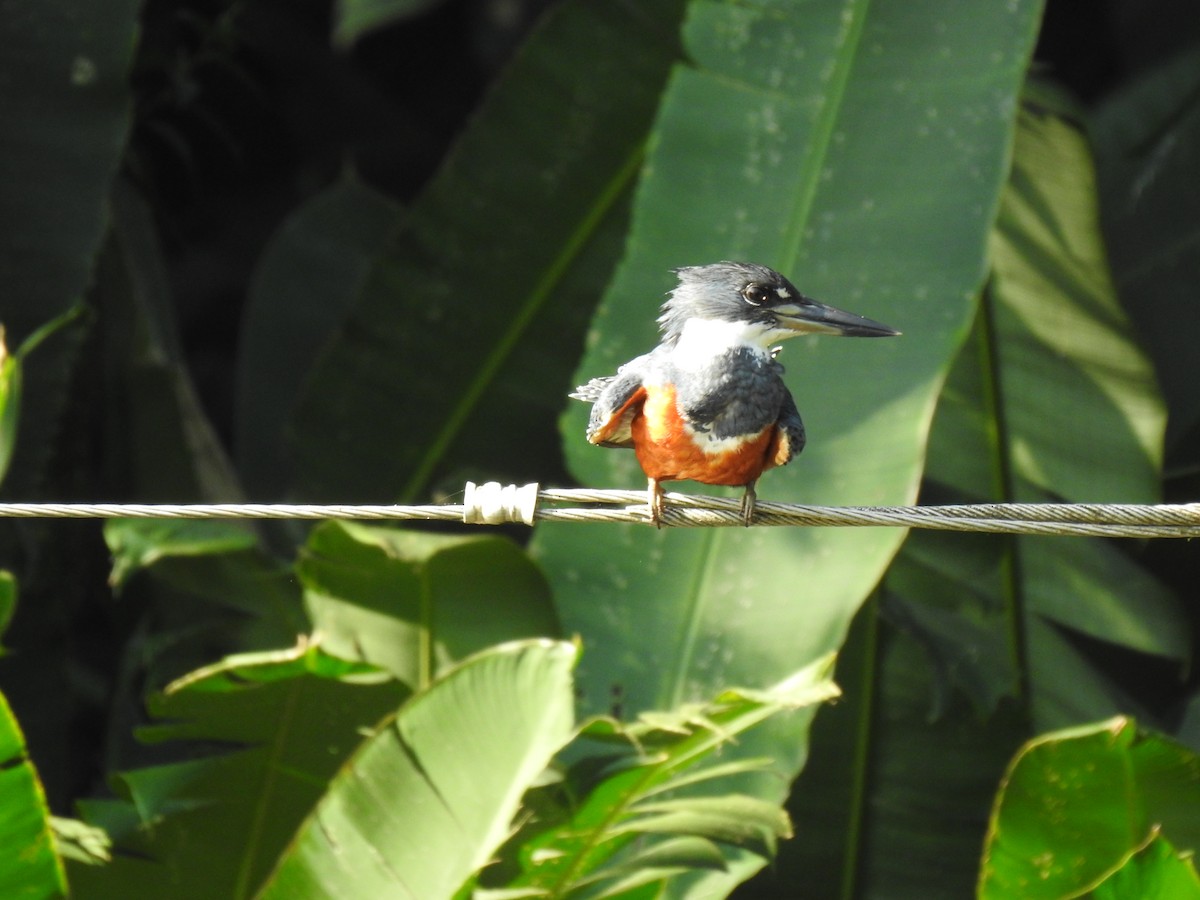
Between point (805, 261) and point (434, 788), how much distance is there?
129 centimetres

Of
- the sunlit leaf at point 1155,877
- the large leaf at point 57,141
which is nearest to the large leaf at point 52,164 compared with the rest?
the large leaf at point 57,141

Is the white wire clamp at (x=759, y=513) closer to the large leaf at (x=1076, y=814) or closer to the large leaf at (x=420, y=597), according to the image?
the large leaf at (x=1076, y=814)

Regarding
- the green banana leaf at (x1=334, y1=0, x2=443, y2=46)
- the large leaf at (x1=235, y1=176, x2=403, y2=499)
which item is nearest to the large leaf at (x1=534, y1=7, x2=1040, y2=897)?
the green banana leaf at (x1=334, y1=0, x2=443, y2=46)

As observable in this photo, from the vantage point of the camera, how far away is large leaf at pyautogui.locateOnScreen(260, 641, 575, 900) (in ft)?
7.61

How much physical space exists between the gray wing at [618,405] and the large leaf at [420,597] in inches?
30.0

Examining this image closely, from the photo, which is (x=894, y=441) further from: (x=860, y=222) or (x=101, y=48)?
(x=101, y=48)

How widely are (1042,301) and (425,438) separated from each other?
159 cm

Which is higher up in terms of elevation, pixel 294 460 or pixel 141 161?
pixel 141 161

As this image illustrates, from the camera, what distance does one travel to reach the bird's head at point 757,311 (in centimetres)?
195

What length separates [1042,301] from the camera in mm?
3482

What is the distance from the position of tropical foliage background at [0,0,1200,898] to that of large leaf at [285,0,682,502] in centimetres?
1

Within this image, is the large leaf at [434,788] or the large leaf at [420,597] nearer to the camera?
the large leaf at [434,788]

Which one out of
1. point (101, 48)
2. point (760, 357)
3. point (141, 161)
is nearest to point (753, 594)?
point (760, 357)

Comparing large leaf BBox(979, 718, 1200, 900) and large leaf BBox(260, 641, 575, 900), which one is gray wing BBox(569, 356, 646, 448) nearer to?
large leaf BBox(260, 641, 575, 900)
